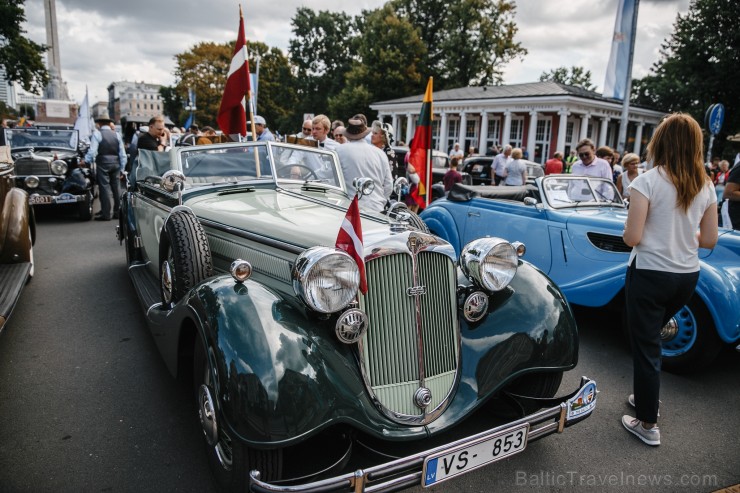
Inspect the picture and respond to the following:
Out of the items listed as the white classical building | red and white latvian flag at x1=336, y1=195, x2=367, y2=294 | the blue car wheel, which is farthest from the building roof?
red and white latvian flag at x1=336, y1=195, x2=367, y2=294

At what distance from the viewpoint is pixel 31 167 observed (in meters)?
8.85

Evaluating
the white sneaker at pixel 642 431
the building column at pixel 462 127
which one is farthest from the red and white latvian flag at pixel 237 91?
the building column at pixel 462 127

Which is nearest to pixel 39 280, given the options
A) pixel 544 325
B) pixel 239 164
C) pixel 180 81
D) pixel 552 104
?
pixel 239 164

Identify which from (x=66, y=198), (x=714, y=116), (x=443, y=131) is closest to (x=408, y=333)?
(x=66, y=198)

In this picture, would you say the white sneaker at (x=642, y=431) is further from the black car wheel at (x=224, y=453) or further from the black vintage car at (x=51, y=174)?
the black vintage car at (x=51, y=174)

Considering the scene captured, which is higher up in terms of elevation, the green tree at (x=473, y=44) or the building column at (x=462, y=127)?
the green tree at (x=473, y=44)

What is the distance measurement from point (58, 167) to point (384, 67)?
31.9 meters

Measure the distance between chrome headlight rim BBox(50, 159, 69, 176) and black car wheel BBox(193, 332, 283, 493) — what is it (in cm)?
844

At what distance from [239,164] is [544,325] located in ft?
9.05

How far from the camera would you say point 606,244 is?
14.5 ft

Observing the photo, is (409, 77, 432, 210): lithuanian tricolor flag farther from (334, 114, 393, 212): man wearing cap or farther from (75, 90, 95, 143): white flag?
(75, 90, 95, 143): white flag

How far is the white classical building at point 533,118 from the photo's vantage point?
23.7 meters

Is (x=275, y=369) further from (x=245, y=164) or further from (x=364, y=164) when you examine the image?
(x=364, y=164)

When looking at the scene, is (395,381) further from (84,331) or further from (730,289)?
(84,331)
